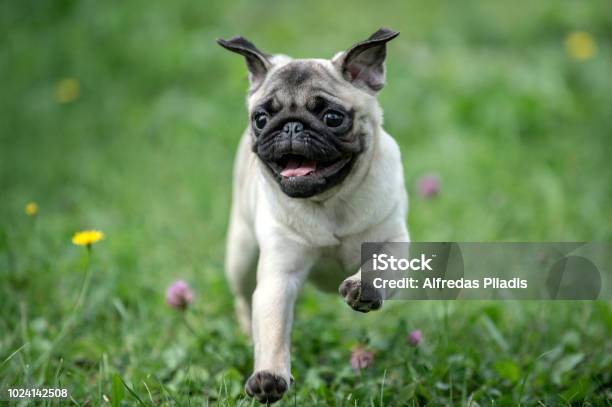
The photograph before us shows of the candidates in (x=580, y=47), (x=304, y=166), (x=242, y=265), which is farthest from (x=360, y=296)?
(x=580, y=47)

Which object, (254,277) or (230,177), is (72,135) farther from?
(254,277)

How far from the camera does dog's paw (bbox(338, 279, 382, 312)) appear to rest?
128 inches

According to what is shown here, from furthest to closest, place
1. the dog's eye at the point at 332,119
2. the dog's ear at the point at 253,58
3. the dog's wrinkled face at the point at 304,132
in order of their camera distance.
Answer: the dog's ear at the point at 253,58 < the dog's eye at the point at 332,119 < the dog's wrinkled face at the point at 304,132

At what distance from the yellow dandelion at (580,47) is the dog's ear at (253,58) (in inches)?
223

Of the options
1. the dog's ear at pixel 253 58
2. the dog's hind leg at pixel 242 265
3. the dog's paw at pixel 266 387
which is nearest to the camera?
the dog's paw at pixel 266 387

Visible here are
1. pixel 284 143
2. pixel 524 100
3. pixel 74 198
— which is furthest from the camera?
pixel 524 100

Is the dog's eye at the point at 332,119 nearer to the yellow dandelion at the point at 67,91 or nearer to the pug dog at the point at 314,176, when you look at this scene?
the pug dog at the point at 314,176

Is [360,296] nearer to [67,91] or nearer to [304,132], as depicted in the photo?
[304,132]

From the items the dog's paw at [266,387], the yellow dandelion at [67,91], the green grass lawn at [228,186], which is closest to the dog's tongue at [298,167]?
the dog's paw at [266,387]

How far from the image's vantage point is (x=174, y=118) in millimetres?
8344

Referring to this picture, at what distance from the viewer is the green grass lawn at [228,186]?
407 centimetres

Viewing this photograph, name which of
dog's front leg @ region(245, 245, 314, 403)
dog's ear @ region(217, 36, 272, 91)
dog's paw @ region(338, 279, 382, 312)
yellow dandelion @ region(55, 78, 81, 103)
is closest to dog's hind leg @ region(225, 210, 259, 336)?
dog's front leg @ region(245, 245, 314, 403)

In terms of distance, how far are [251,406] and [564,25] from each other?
775 cm

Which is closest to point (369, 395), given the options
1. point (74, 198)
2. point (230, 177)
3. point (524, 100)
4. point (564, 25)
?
point (230, 177)
